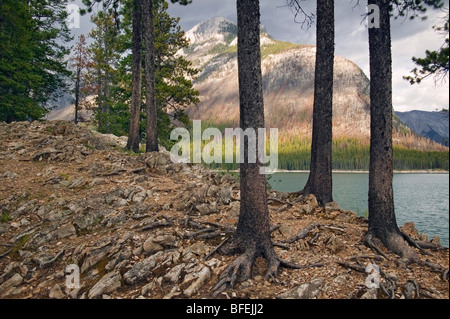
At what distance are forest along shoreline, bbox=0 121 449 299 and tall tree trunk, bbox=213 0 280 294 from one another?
14.0 inches

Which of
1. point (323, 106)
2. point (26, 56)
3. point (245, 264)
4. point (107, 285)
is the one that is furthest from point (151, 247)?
point (26, 56)

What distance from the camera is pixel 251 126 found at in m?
5.36

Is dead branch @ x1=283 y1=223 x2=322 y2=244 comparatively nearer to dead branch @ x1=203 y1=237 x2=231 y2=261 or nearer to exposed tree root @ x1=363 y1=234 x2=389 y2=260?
exposed tree root @ x1=363 y1=234 x2=389 y2=260

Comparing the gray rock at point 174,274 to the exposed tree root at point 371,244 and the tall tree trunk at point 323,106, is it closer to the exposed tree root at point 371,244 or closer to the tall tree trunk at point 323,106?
the exposed tree root at point 371,244

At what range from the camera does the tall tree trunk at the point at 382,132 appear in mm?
→ 6098

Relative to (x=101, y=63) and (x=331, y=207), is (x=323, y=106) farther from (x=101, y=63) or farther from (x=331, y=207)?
(x=101, y=63)

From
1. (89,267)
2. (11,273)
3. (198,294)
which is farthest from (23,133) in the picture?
(198,294)

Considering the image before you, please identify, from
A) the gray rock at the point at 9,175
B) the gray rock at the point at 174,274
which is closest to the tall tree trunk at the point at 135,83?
the gray rock at the point at 9,175

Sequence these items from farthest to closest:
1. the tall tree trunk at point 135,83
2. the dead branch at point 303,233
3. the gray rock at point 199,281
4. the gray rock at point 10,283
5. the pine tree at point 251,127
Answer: the tall tree trunk at point 135,83
the dead branch at point 303,233
the pine tree at point 251,127
the gray rock at point 10,283
the gray rock at point 199,281

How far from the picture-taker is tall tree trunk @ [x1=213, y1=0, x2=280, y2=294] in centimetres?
530

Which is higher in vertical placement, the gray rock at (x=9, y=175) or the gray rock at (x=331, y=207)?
the gray rock at (x=9, y=175)

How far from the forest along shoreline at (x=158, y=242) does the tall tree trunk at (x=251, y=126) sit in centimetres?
36

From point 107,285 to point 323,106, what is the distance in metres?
8.15
